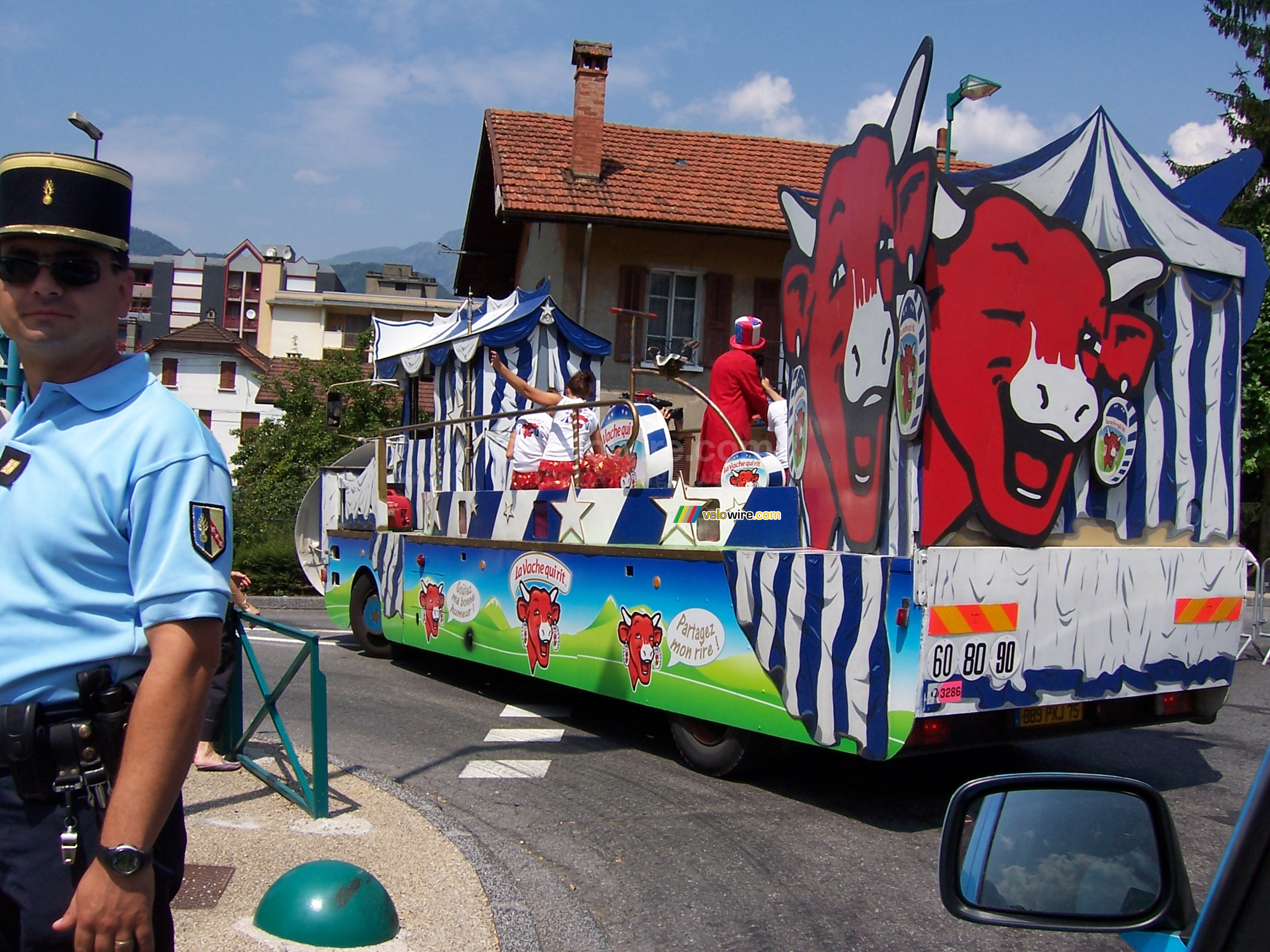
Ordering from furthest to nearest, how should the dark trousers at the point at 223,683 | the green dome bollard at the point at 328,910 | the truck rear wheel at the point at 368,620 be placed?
the truck rear wheel at the point at 368,620 → the dark trousers at the point at 223,683 → the green dome bollard at the point at 328,910

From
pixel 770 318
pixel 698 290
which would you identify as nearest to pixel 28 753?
pixel 698 290

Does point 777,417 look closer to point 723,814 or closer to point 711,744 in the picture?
point 711,744

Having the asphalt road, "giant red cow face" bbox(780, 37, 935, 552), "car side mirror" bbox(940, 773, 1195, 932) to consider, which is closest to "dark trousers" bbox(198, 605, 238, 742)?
the asphalt road

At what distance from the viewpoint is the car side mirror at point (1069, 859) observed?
5.48 feet

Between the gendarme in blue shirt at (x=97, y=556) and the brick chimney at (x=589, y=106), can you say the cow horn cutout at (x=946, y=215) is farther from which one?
the brick chimney at (x=589, y=106)

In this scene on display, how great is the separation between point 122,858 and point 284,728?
434 cm

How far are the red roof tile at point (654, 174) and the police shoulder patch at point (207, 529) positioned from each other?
1541 cm

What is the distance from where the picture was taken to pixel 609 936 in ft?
14.0

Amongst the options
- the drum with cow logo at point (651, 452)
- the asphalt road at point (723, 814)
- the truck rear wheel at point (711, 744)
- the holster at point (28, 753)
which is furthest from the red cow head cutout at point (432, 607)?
the holster at point (28, 753)

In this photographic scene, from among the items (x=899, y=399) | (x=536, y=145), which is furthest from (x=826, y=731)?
(x=536, y=145)

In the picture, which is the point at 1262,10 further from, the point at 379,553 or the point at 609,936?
the point at 609,936

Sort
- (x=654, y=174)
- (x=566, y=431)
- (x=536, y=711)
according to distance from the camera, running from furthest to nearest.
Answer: (x=654, y=174)
(x=566, y=431)
(x=536, y=711)

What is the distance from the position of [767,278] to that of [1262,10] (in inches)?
574

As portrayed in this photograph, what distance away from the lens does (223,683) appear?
5844 mm
